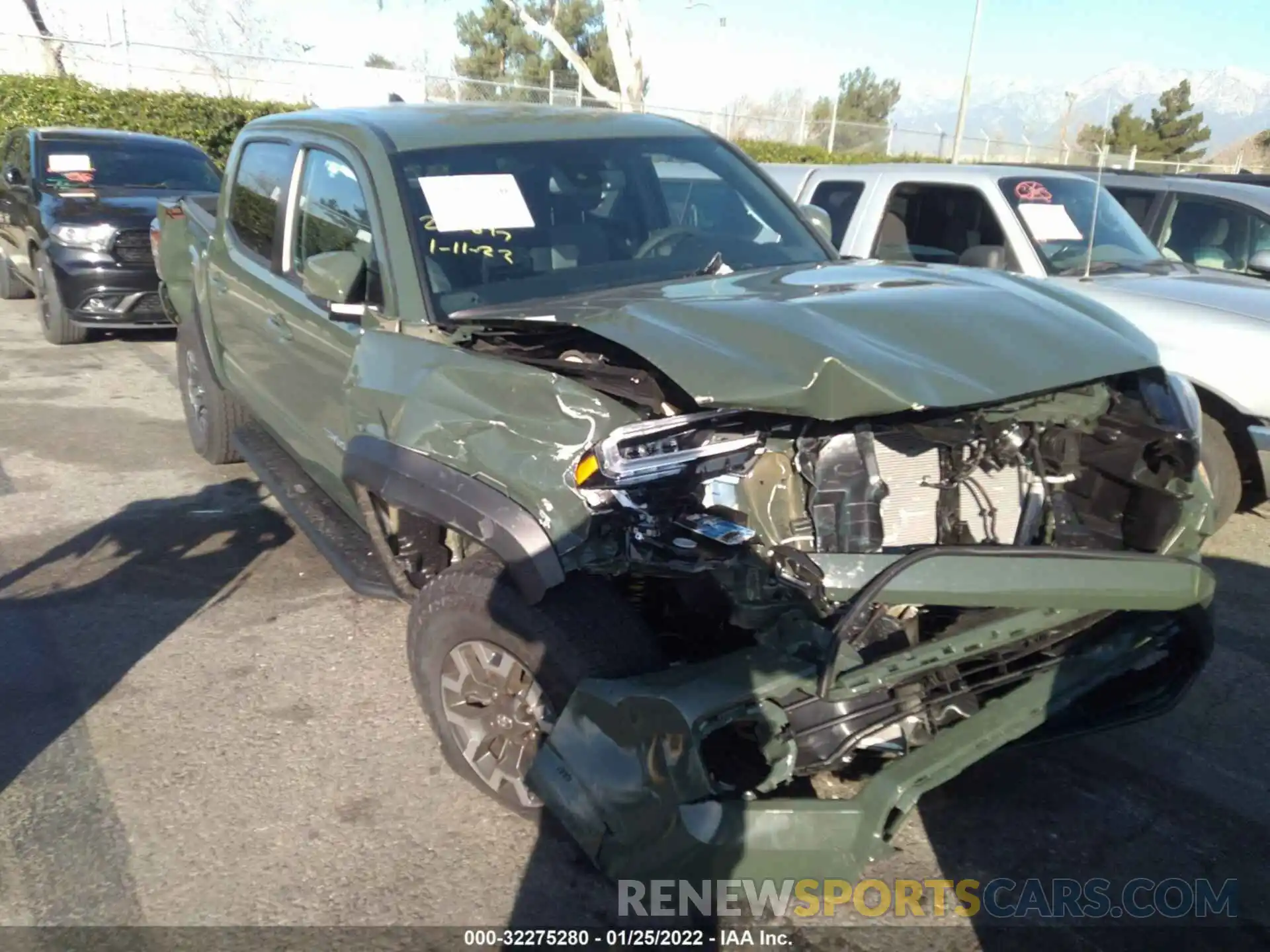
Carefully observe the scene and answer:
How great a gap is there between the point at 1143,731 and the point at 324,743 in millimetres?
2889

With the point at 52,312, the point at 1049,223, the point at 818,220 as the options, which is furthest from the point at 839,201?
the point at 52,312

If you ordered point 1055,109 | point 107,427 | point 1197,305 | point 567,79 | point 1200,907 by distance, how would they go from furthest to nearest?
1. point 567,79
2. point 107,427
3. point 1055,109
4. point 1197,305
5. point 1200,907

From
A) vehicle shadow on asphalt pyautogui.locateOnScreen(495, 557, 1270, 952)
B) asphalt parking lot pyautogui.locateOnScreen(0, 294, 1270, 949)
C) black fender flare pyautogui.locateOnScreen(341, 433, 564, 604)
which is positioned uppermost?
black fender flare pyautogui.locateOnScreen(341, 433, 564, 604)

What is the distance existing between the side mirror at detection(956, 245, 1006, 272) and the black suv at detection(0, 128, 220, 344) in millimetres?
6696

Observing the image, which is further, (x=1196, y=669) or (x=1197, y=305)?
(x=1197, y=305)

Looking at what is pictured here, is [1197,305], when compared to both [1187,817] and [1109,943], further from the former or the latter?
[1109,943]

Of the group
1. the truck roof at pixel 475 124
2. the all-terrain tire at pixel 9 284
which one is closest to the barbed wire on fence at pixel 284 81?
the all-terrain tire at pixel 9 284

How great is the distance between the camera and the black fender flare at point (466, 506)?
2.83 meters

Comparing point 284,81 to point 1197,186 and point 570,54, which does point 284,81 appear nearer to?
point 570,54

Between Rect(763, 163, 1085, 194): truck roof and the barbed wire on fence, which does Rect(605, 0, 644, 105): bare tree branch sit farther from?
Rect(763, 163, 1085, 194): truck roof

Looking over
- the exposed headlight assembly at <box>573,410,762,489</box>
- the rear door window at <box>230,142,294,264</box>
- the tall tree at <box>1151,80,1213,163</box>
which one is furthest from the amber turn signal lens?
the tall tree at <box>1151,80,1213,163</box>

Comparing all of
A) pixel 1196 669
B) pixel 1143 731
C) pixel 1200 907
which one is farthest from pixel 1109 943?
pixel 1143 731

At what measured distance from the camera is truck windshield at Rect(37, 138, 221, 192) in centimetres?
1006

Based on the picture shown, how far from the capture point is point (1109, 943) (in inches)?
111
